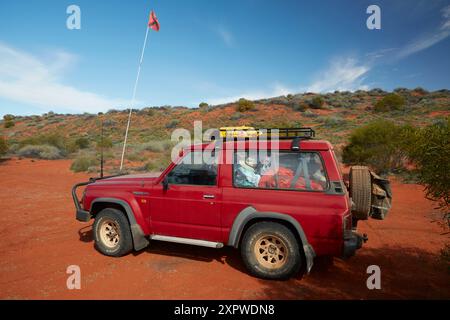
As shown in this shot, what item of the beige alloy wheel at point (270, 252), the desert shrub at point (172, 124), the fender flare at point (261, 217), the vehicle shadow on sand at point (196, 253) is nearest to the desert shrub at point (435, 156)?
the fender flare at point (261, 217)

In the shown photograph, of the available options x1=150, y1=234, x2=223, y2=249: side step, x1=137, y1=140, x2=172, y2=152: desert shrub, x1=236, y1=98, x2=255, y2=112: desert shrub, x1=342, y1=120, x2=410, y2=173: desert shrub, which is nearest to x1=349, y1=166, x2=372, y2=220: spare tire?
x1=150, y1=234, x2=223, y2=249: side step

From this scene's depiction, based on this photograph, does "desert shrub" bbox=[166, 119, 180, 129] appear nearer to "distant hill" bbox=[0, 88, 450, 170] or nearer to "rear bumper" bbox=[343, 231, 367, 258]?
"distant hill" bbox=[0, 88, 450, 170]

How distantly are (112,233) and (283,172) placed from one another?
3.11 m

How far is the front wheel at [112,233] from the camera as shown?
4688 mm

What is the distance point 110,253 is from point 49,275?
904mm

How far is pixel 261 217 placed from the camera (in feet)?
12.8

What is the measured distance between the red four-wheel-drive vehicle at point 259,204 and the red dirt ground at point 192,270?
0.31m

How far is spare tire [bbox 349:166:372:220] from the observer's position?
404cm

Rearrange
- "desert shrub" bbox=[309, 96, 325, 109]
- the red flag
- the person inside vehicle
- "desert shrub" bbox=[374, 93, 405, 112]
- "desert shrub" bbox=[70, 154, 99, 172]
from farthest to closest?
"desert shrub" bbox=[309, 96, 325, 109] → "desert shrub" bbox=[374, 93, 405, 112] → "desert shrub" bbox=[70, 154, 99, 172] → the red flag → the person inside vehicle

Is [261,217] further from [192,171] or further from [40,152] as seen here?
[40,152]

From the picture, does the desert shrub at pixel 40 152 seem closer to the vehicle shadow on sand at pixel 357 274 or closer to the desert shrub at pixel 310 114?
the vehicle shadow on sand at pixel 357 274

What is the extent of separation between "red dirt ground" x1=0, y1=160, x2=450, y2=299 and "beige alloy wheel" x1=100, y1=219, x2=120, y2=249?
25cm
